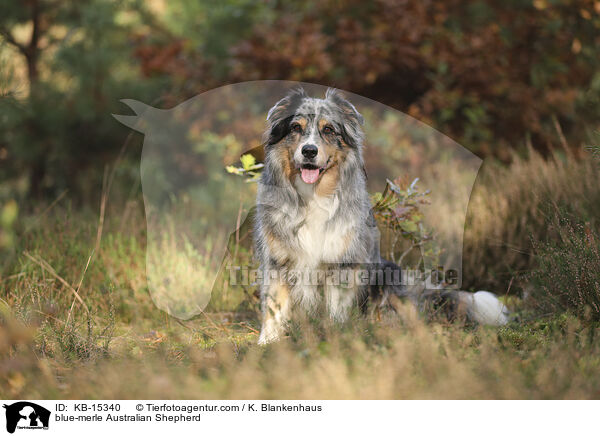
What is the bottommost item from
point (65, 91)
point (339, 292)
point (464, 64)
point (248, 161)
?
point (339, 292)

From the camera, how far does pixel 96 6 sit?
8852mm

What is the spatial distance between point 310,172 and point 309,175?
0.03 meters

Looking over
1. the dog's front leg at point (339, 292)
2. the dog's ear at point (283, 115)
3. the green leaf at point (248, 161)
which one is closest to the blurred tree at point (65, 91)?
the green leaf at point (248, 161)

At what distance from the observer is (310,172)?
3.64 metres

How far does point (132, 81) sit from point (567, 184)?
720 centimetres

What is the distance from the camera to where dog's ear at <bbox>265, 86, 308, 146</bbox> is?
3.65 meters

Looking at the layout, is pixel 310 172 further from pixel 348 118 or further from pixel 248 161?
pixel 248 161

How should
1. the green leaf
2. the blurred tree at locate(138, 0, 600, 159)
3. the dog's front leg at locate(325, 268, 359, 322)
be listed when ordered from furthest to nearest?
the blurred tree at locate(138, 0, 600, 159) < the green leaf < the dog's front leg at locate(325, 268, 359, 322)

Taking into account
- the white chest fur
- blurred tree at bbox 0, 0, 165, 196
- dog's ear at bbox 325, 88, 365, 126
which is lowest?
the white chest fur

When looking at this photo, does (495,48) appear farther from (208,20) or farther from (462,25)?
(208,20)

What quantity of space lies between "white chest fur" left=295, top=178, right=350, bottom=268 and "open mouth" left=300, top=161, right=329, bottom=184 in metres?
0.08
